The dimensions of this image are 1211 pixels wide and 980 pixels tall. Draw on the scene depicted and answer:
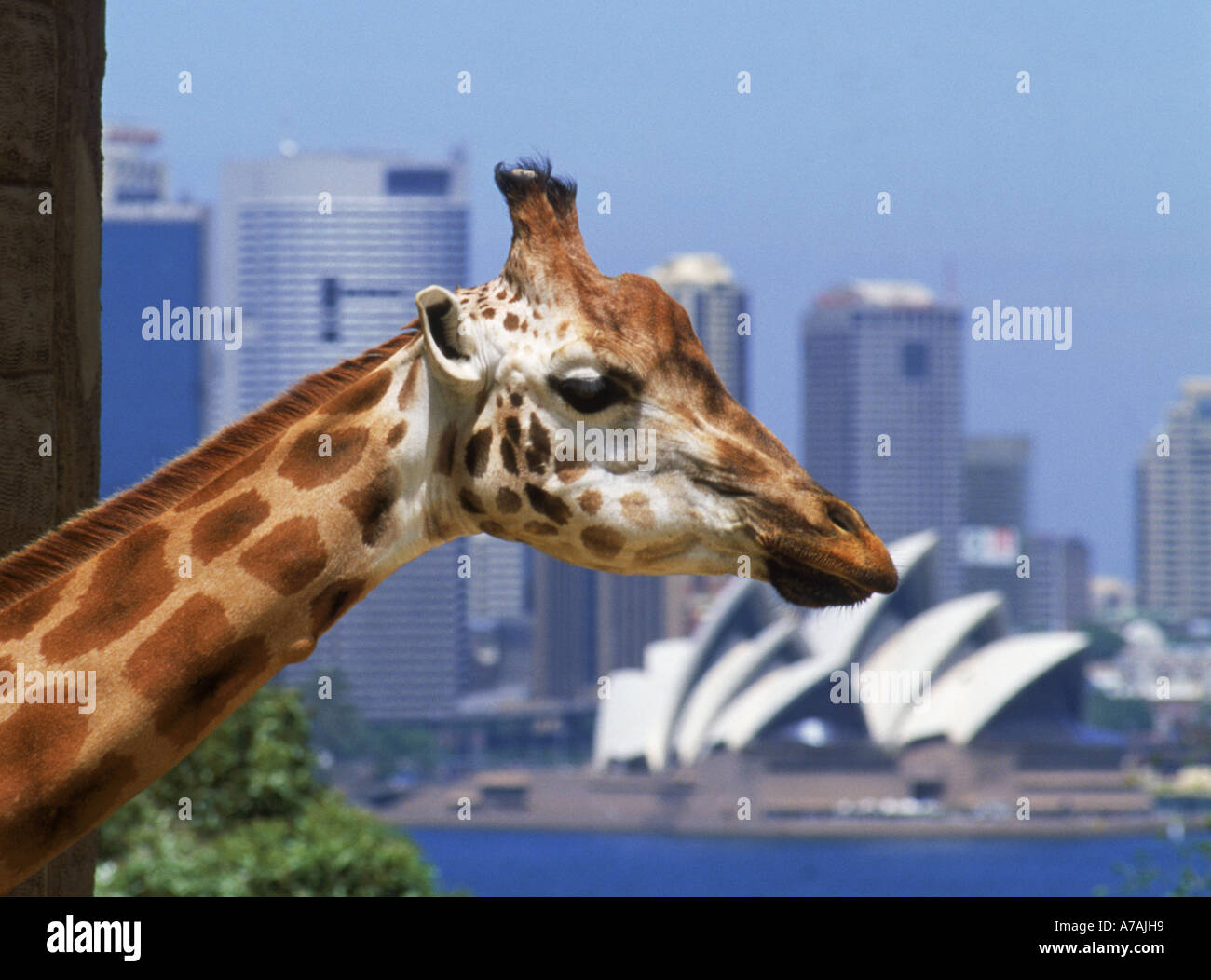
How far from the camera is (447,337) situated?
342 centimetres

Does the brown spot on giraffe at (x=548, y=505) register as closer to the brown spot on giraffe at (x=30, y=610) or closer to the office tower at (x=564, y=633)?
the brown spot on giraffe at (x=30, y=610)

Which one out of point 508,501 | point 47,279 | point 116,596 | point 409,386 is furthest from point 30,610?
point 47,279

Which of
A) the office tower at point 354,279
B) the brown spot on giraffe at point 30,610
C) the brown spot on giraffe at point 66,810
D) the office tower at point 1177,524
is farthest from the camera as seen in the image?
the office tower at point 1177,524

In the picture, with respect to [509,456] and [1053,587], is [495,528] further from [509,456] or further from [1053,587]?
[1053,587]

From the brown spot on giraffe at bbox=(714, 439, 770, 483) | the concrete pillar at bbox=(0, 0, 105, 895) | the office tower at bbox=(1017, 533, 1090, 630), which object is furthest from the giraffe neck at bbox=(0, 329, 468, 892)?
the office tower at bbox=(1017, 533, 1090, 630)

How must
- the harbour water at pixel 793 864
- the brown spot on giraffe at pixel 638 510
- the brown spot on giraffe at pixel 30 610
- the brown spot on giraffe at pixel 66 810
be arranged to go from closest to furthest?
the brown spot on giraffe at pixel 66 810 → the brown spot on giraffe at pixel 638 510 → the brown spot on giraffe at pixel 30 610 → the harbour water at pixel 793 864

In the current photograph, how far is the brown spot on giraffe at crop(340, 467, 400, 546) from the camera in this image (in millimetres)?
3500

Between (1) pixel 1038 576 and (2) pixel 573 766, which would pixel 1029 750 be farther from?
(1) pixel 1038 576

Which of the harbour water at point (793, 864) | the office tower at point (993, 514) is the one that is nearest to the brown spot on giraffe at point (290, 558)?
the harbour water at point (793, 864)

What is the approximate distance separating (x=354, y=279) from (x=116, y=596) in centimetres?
8542

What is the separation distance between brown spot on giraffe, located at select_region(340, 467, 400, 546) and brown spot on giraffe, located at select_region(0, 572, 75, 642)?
0.70 metres

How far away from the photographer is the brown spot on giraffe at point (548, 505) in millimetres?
3420

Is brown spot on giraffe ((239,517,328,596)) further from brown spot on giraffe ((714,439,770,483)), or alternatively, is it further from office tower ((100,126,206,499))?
office tower ((100,126,206,499))

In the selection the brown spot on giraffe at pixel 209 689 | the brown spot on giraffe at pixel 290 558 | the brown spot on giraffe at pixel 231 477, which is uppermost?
the brown spot on giraffe at pixel 231 477
